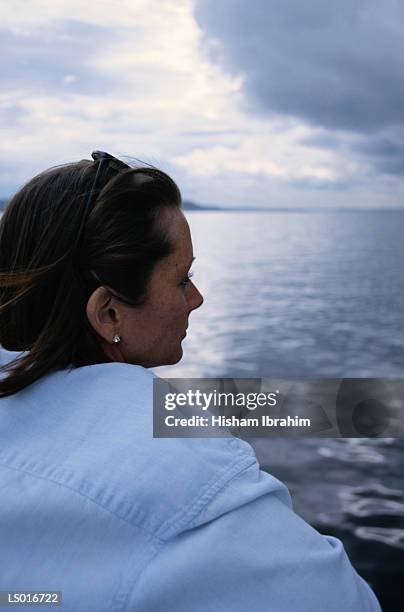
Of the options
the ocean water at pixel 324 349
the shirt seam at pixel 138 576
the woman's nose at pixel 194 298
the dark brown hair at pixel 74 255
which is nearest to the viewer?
the shirt seam at pixel 138 576

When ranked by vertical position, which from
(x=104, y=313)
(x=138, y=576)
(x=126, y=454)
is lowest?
(x=138, y=576)

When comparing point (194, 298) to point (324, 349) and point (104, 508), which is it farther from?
point (324, 349)

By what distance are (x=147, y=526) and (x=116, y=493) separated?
0.17 ft

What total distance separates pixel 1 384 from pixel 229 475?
0.36 meters

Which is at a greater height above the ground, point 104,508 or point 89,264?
point 89,264

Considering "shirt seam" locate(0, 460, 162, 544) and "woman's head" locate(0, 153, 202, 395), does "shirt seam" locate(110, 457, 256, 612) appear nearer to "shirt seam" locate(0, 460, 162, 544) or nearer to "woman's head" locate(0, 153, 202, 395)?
"shirt seam" locate(0, 460, 162, 544)

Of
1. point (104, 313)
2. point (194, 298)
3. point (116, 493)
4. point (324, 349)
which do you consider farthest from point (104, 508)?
point (324, 349)

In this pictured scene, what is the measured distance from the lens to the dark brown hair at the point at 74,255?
1047mm

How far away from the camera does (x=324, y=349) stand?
16219 millimetres

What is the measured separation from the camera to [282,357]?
1454cm

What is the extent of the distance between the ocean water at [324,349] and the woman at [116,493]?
3.97 metres

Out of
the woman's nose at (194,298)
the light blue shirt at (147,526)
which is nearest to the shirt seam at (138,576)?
the light blue shirt at (147,526)

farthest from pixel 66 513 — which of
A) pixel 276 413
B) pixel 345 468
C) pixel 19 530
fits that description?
pixel 345 468

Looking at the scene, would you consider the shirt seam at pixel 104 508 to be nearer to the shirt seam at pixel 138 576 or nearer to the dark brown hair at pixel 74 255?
the shirt seam at pixel 138 576
